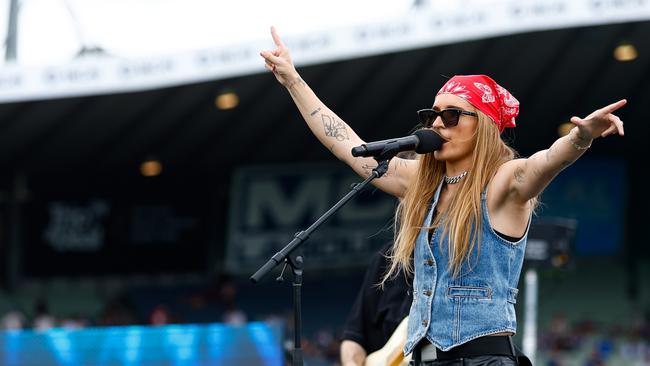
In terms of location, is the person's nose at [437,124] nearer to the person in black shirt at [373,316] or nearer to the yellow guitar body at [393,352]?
the yellow guitar body at [393,352]

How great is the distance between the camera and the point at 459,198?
12.8ft

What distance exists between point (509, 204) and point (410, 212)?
0.36m

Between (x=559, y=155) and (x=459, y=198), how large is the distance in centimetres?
40

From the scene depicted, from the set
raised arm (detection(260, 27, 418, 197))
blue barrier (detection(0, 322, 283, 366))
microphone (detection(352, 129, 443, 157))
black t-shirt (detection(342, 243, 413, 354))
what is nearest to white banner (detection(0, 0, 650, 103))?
blue barrier (detection(0, 322, 283, 366))

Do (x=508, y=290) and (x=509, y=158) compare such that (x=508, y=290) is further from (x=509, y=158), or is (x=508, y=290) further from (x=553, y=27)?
(x=553, y=27)

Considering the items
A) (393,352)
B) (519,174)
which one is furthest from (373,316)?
(519,174)

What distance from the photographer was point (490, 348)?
12.5 feet

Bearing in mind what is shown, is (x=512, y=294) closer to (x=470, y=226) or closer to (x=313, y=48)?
(x=470, y=226)

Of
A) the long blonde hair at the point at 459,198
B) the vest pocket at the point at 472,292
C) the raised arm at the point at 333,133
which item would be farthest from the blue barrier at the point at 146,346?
the vest pocket at the point at 472,292

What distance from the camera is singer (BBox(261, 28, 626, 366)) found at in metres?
3.80

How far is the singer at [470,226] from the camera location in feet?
12.5

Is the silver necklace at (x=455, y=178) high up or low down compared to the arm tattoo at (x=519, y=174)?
up

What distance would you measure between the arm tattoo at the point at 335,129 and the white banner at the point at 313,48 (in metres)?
8.15

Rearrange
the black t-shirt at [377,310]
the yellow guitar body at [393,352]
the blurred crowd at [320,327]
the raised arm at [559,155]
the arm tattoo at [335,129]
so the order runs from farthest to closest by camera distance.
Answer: the blurred crowd at [320,327], the black t-shirt at [377,310], the yellow guitar body at [393,352], the arm tattoo at [335,129], the raised arm at [559,155]
